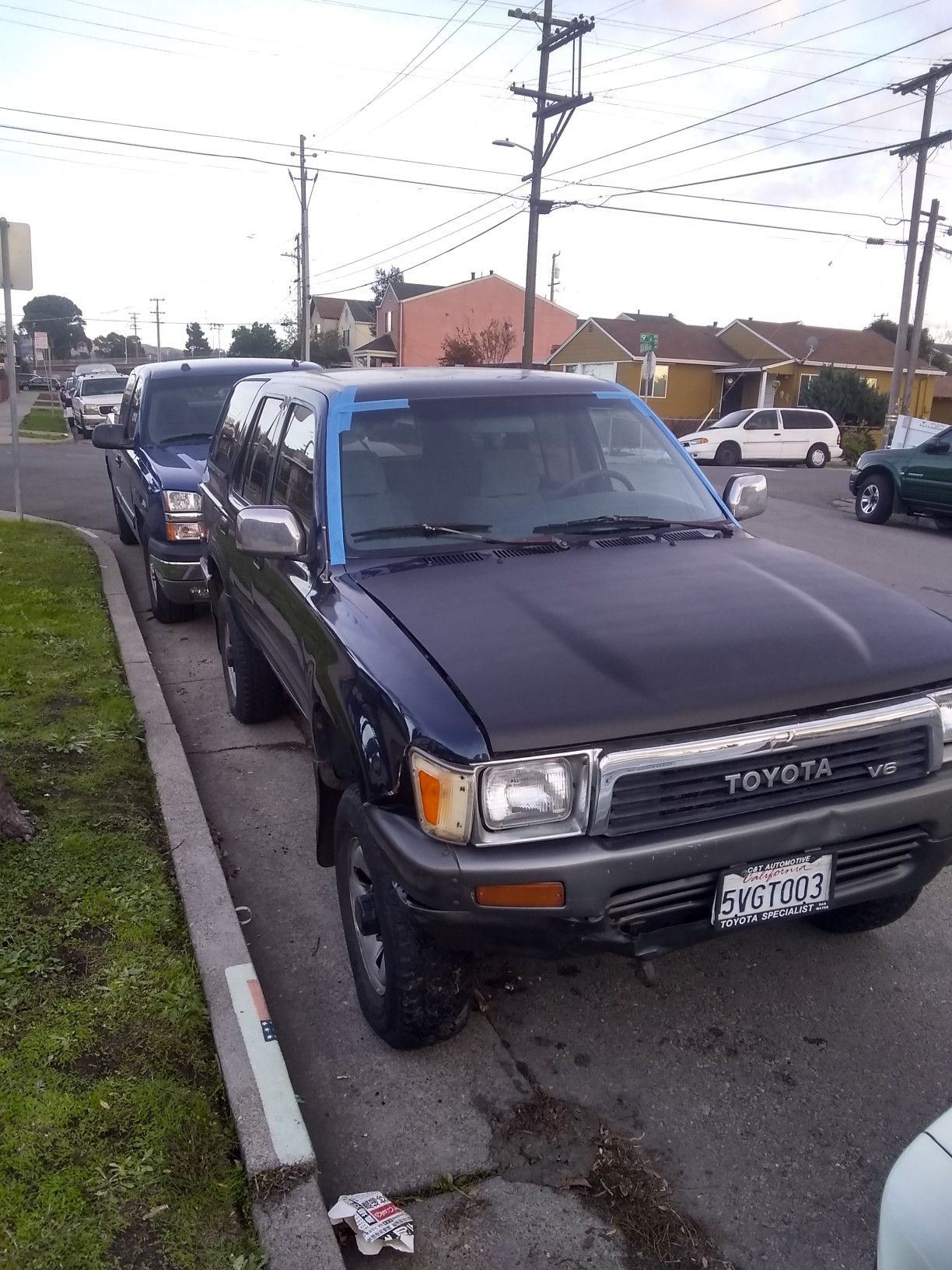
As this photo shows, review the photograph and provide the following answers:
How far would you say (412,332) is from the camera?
60.9m

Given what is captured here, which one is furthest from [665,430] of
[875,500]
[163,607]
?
[875,500]

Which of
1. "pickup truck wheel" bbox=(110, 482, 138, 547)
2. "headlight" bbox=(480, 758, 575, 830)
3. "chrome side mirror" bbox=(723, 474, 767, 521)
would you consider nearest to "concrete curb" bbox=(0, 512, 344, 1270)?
"headlight" bbox=(480, 758, 575, 830)

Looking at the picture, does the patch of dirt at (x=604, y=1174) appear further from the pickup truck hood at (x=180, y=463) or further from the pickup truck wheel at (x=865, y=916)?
the pickup truck hood at (x=180, y=463)

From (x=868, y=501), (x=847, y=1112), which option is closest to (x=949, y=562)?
(x=868, y=501)

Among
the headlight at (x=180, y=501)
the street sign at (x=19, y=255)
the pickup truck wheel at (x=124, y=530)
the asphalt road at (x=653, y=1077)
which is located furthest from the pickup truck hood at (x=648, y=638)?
the street sign at (x=19, y=255)

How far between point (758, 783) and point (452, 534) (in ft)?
5.06

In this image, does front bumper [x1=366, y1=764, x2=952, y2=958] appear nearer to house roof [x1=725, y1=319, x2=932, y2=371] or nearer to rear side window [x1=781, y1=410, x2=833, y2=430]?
rear side window [x1=781, y1=410, x2=833, y2=430]

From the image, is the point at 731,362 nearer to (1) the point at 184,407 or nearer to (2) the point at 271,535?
(1) the point at 184,407

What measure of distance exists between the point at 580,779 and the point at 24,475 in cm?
1778

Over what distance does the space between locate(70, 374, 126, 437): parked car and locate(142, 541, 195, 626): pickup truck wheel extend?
806 inches

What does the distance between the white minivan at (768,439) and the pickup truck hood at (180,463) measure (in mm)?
21590

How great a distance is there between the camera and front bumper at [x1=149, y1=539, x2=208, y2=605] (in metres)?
7.44

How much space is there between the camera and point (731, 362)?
153ft

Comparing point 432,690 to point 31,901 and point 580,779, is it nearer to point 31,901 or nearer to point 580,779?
point 580,779
